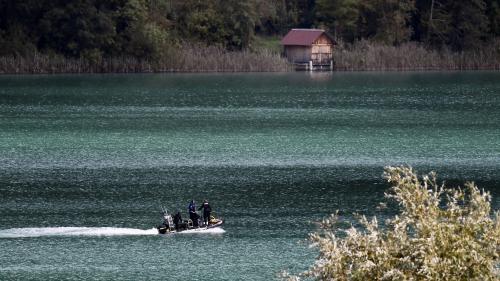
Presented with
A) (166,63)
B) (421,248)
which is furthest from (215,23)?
(421,248)

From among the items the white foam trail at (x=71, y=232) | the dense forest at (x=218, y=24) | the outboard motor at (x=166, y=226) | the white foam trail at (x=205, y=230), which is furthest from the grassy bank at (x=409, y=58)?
the white foam trail at (x=71, y=232)

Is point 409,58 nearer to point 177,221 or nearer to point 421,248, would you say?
point 177,221

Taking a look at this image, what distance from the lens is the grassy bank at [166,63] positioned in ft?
386

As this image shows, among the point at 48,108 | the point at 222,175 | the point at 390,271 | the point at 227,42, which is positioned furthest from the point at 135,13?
the point at 390,271

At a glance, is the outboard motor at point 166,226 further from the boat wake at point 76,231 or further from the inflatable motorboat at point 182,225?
the boat wake at point 76,231

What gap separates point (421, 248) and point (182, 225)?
22.1m

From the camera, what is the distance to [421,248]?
2242 centimetres

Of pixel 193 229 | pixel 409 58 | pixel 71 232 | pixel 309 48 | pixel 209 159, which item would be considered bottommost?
pixel 209 159

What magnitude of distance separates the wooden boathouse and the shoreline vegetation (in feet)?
3.61

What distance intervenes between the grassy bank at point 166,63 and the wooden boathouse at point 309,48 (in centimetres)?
233

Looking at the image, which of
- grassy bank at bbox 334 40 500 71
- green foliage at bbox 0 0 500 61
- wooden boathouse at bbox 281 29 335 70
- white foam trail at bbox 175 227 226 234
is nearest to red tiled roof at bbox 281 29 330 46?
wooden boathouse at bbox 281 29 335 70

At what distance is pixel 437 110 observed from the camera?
92.4 meters

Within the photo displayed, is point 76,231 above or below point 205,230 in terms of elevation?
above

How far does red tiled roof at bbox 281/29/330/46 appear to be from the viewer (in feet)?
406
